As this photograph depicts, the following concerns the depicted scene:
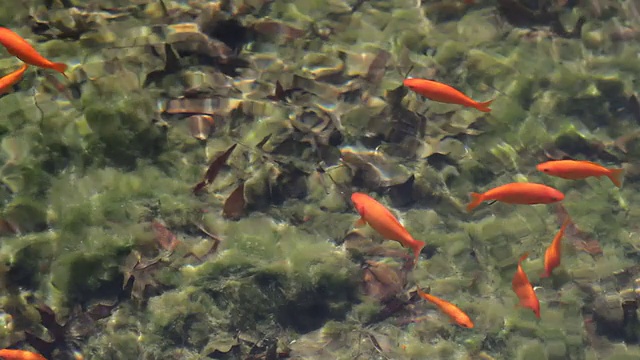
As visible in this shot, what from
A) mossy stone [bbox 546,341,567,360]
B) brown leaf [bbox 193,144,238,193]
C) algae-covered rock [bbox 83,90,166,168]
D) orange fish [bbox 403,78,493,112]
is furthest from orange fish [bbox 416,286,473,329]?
algae-covered rock [bbox 83,90,166,168]

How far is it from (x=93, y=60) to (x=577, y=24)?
490 cm

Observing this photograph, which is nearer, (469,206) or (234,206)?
(234,206)

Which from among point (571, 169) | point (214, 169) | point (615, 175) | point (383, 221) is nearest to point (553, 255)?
point (571, 169)

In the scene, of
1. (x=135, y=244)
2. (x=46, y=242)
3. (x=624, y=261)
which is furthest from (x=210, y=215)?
(x=624, y=261)

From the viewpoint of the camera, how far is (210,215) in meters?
4.45

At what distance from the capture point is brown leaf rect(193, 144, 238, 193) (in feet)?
14.7

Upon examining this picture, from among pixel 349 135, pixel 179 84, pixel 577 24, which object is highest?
pixel 577 24

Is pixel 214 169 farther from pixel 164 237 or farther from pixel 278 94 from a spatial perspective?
pixel 278 94

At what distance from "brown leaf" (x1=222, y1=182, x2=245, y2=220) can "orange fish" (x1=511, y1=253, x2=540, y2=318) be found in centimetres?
239

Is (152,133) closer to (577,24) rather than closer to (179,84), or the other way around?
(179,84)

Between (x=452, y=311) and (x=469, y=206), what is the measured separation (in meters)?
1.07

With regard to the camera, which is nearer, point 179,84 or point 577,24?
point 179,84

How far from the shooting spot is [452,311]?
4156 millimetres

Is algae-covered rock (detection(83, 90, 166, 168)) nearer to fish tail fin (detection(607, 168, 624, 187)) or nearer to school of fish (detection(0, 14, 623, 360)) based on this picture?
school of fish (detection(0, 14, 623, 360))
